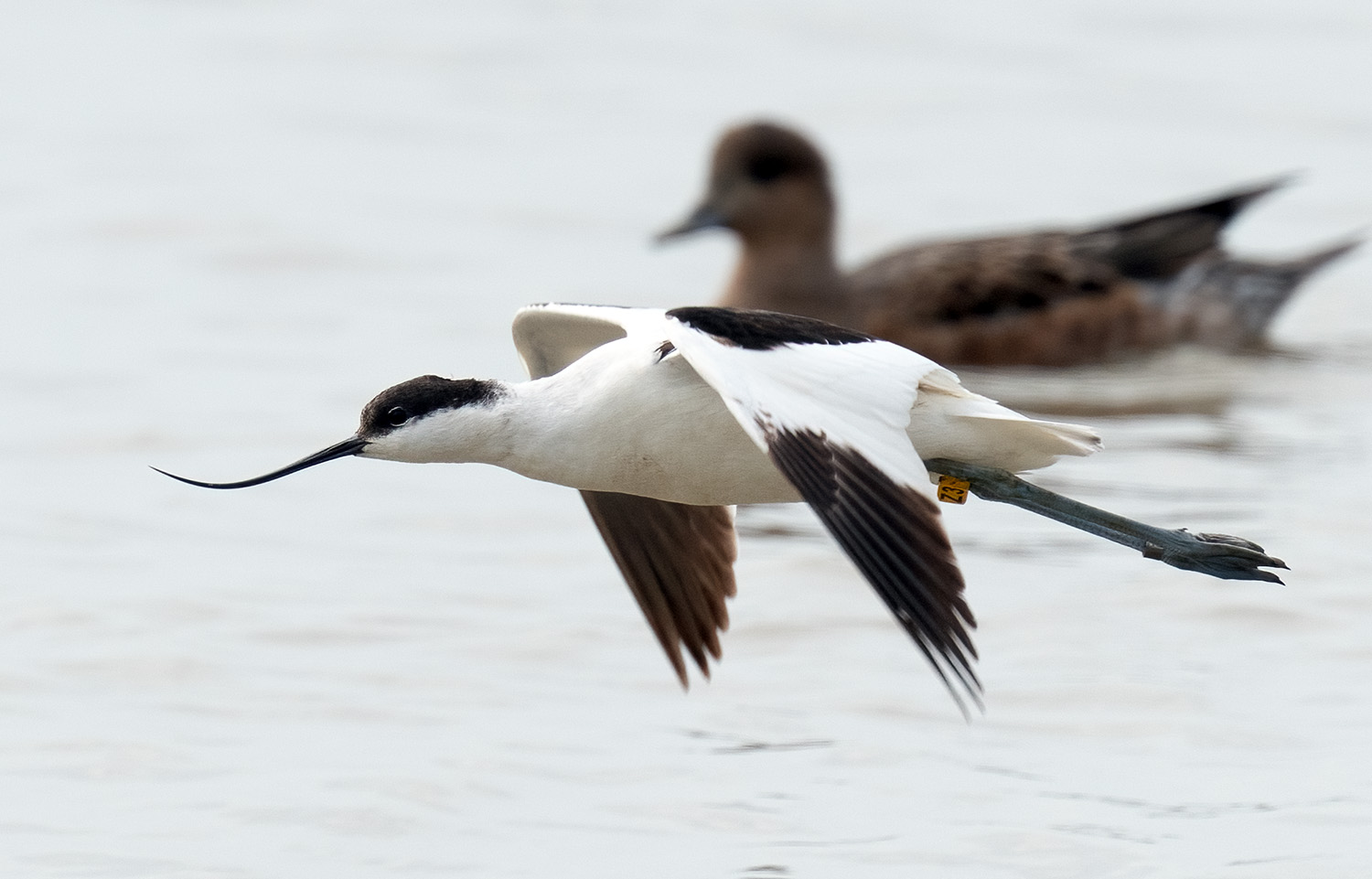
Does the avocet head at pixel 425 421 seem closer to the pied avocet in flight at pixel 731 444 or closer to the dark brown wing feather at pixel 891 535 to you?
the pied avocet in flight at pixel 731 444

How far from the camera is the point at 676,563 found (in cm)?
795

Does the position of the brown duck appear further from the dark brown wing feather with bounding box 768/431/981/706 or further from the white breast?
the dark brown wing feather with bounding box 768/431/981/706

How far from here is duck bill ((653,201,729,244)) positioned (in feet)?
42.8

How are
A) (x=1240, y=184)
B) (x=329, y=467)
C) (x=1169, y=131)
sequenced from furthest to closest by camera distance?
(x=1169, y=131)
(x=1240, y=184)
(x=329, y=467)

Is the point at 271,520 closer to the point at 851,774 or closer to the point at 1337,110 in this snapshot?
the point at 851,774

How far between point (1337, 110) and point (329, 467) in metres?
10.9

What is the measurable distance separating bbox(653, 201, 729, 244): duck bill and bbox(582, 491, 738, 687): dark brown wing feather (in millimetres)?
5170

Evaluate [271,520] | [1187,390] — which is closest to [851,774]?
[271,520]

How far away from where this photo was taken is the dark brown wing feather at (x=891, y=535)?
558 cm

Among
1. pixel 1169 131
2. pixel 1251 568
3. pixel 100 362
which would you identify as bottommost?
pixel 1251 568

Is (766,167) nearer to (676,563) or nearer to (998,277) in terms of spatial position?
(998,277)

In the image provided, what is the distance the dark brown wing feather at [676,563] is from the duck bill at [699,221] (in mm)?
5170

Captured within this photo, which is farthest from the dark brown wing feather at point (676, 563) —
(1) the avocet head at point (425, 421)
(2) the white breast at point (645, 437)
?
(1) the avocet head at point (425, 421)

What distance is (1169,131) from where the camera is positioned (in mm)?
19375
